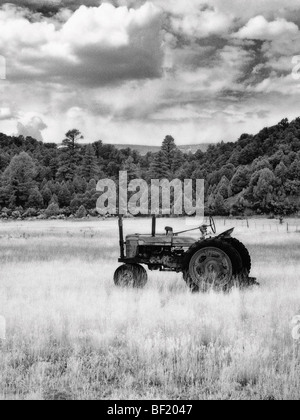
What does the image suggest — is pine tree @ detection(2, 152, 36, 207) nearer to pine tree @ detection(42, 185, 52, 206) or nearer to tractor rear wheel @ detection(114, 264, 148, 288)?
pine tree @ detection(42, 185, 52, 206)

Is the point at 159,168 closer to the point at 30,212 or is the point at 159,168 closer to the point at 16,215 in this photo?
the point at 30,212

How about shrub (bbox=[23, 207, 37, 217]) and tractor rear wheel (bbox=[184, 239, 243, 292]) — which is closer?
tractor rear wheel (bbox=[184, 239, 243, 292])

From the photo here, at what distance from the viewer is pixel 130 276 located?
10.8 metres

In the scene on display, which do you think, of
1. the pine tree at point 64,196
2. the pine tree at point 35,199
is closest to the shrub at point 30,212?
the pine tree at point 35,199

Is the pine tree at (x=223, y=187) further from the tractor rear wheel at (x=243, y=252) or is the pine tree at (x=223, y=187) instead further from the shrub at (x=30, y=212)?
the tractor rear wheel at (x=243, y=252)

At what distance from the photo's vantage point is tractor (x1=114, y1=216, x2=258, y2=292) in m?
9.86

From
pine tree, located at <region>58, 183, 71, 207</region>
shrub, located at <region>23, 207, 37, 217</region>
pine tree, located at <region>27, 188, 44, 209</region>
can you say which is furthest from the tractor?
pine tree, located at <region>58, 183, 71, 207</region>

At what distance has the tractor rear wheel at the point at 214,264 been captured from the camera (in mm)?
9844

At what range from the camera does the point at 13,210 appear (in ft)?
203

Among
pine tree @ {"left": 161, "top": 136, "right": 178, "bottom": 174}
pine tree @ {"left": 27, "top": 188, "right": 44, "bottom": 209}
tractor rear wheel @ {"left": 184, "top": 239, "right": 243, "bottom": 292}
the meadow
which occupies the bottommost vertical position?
the meadow

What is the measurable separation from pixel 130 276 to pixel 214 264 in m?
1.99

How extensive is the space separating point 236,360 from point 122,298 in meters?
3.87

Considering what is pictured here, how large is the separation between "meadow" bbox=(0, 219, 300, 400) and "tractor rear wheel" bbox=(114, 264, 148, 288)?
273 millimetres
